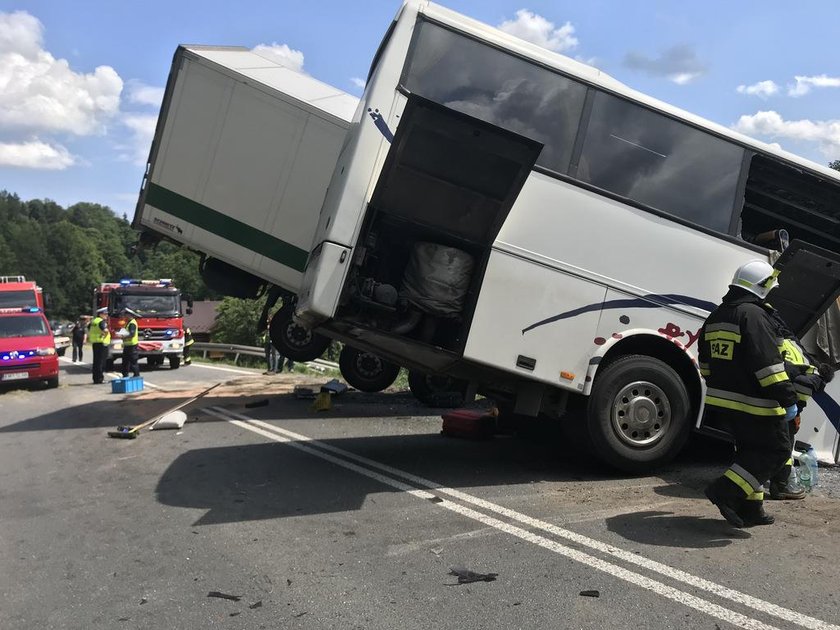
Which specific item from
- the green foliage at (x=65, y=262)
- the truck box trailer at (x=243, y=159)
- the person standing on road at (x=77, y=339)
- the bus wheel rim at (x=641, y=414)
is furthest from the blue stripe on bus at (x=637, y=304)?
the green foliage at (x=65, y=262)

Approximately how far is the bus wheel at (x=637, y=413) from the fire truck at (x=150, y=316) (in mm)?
15420

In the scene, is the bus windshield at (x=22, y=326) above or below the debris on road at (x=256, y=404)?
below

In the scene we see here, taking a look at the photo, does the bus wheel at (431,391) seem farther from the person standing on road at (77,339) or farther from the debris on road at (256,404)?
the person standing on road at (77,339)

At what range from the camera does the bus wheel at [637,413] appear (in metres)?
5.70

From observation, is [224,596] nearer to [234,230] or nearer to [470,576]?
[470,576]

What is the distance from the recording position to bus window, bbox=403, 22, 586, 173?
546 cm

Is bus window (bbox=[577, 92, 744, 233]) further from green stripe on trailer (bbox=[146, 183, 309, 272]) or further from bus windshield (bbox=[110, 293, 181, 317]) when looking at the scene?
bus windshield (bbox=[110, 293, 181, 317])

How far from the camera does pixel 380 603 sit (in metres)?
3.44

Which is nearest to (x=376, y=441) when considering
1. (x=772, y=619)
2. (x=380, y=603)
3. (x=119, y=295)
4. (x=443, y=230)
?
(x=443, y=230)

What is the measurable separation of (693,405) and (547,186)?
7.57ft

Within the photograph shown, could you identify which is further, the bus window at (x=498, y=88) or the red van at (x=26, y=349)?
the red van at (x=26, y=349)

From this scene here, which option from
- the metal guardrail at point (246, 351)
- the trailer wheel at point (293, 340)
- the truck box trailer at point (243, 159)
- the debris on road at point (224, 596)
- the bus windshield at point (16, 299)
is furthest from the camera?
the metal guardrail at point (246, 351)

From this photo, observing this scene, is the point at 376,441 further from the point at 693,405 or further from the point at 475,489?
the point at 693,405

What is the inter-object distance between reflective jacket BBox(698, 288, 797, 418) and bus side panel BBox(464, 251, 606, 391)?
1.27 metres
